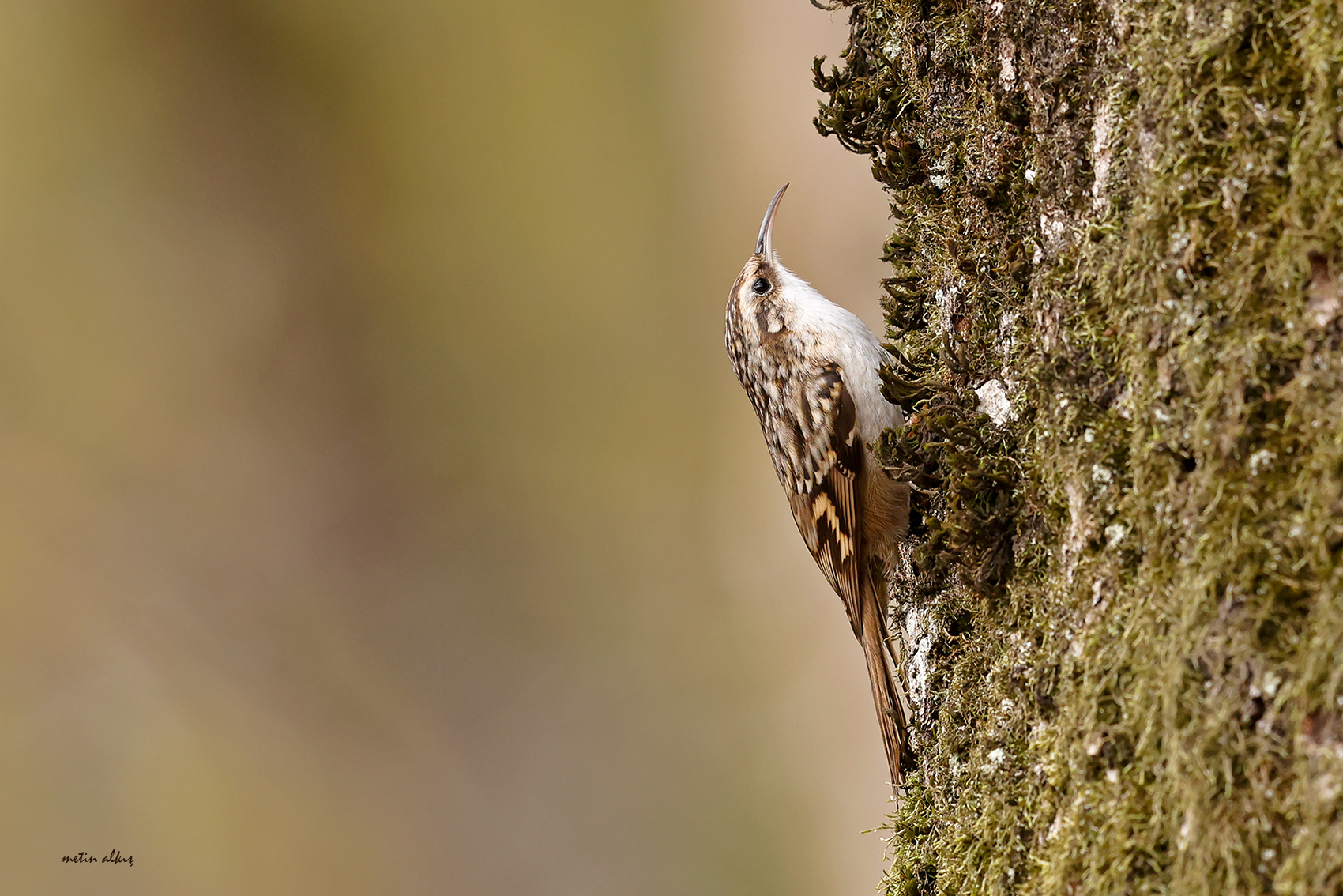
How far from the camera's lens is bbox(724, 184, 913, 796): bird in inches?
64.9

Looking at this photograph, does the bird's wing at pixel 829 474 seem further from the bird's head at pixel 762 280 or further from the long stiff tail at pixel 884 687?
the bird's head at pixel 762 280

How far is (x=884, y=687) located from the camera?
1.62 metres

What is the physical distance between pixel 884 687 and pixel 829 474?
18.0 inches

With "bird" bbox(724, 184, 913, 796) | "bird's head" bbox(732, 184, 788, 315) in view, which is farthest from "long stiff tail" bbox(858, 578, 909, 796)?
"bird's head" bbox(732, 184, 788, 315)

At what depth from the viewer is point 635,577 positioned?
4.34 m

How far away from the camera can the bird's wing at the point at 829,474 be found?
68.7 inches

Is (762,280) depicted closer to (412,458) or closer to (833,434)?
(833,434)

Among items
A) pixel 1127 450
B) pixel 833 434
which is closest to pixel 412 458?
pixel 833 434

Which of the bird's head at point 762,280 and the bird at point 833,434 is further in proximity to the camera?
the bird's head at point 762,280

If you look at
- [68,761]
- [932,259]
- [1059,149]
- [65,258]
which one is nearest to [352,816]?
[68,761]

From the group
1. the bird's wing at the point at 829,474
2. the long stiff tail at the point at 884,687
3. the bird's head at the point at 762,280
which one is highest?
the bird's head at the point at 762,280

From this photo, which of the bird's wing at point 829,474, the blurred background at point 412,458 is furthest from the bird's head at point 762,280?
the blurred background at point 412,458

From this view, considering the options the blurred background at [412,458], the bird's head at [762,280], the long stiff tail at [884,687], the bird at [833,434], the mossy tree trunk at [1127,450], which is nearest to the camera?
the mossy tree trunk at [1127,450]

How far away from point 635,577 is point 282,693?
1582 millimetres
